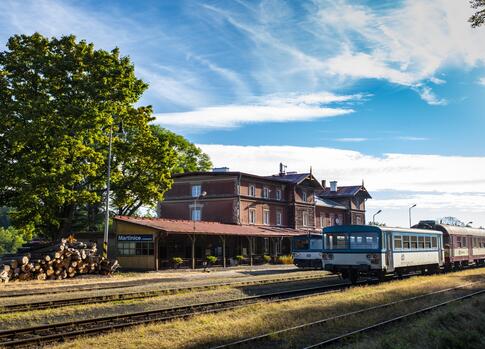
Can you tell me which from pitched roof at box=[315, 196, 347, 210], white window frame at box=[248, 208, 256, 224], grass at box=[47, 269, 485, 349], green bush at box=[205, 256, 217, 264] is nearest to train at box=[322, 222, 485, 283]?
grass at box=[47, 269, 485, 349]

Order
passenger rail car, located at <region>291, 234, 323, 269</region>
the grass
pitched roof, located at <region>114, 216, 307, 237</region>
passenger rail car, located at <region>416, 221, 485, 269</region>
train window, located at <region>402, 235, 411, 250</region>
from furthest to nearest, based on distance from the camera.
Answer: passenger rail car, located at <region>291, 234, 323, 269</region>, pitched roof, located at <region>114, 216, 307, 237</region>, passenger rail car, located at <region>416, 221, 485, 269</region>, train window, located at <region>402, 235, 411, 250</region>, the grass

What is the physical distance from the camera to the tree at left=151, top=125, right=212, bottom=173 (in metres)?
56.1

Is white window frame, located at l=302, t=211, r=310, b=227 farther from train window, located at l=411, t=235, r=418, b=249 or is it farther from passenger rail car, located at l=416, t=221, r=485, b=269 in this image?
train window, located at l=411, t=235, r=418, b=249

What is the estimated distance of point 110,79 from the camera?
111 feet

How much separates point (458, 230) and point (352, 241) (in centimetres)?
1475

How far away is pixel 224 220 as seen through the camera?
156 ft

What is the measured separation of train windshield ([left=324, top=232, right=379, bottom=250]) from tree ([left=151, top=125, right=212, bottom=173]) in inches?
1322

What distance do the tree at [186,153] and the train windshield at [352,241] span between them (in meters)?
33.6

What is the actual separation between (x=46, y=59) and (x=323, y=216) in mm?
39668

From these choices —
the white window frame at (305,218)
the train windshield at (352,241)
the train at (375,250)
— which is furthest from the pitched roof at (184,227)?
the train at (375,250)

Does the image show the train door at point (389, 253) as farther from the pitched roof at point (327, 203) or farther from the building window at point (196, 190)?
the pitched roof at point (327, 203)

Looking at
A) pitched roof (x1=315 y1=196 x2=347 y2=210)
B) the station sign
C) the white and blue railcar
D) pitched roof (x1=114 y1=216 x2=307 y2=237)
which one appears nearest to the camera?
the white and blue railcar

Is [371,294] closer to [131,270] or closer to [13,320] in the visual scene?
[13,320]

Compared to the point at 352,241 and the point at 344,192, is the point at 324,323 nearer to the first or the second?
the point at 352,241
